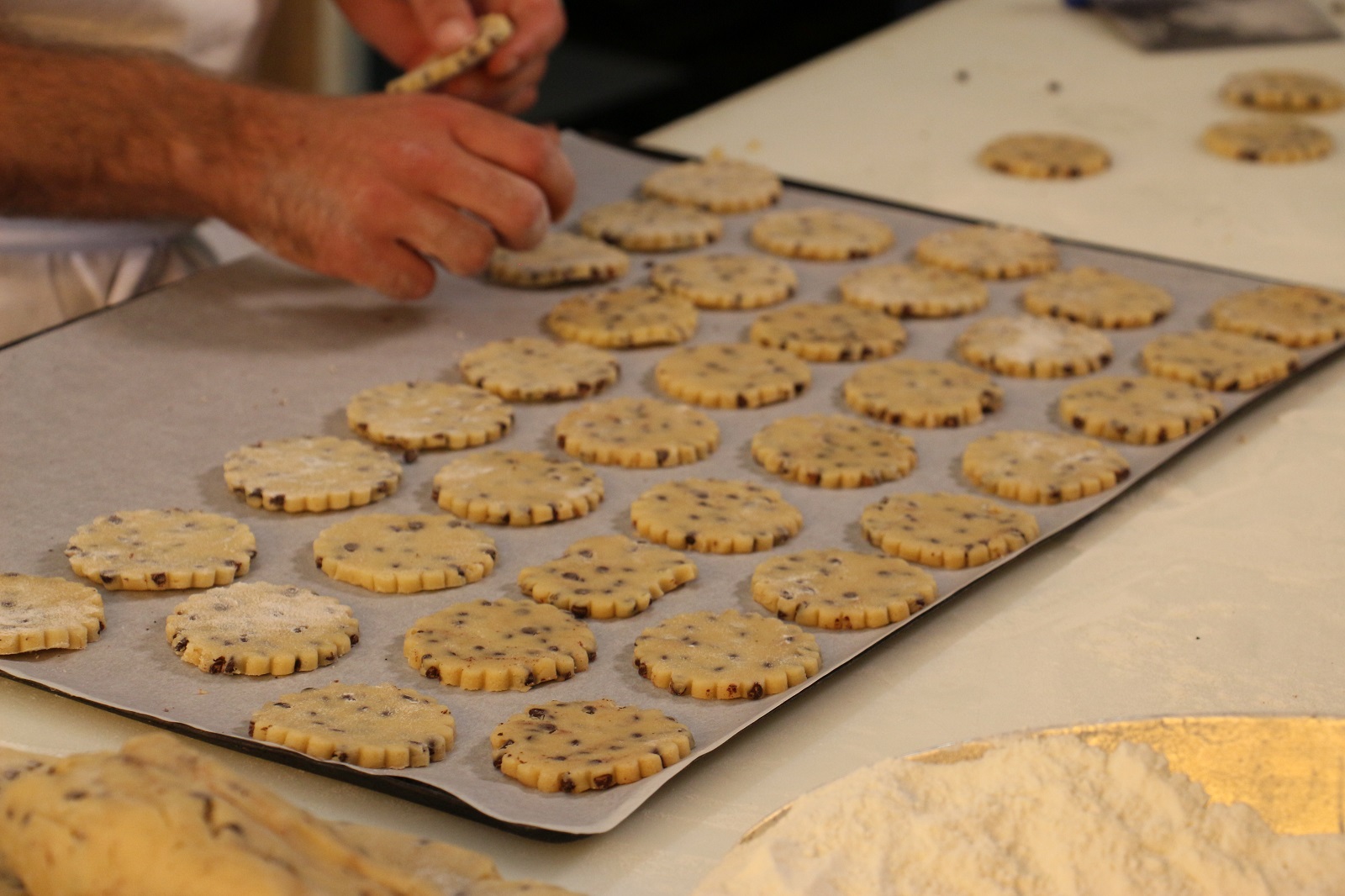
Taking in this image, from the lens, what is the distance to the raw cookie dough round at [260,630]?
1227mm

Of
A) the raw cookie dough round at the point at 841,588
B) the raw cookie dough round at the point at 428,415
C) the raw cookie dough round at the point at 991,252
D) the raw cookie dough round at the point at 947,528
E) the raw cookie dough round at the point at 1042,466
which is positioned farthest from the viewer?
the raw cookie dough round at the point at 991,252

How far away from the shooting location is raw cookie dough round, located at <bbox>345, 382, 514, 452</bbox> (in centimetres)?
166

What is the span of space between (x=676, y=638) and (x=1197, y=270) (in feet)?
3.95

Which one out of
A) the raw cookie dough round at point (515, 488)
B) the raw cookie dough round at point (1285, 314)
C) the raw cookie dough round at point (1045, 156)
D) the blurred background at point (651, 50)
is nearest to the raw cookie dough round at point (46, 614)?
the raw cookie dough round at point (515, 488)

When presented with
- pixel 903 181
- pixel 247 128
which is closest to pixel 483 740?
pixel 247 128

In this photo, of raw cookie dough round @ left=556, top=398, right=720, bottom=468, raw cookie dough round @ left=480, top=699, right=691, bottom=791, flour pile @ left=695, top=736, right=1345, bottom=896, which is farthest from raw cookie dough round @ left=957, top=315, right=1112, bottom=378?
flour pile @ left=695, top=736, right=1345, bottom=896

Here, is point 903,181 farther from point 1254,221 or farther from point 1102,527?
point 1102,527

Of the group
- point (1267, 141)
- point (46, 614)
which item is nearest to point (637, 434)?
point (46, 614)

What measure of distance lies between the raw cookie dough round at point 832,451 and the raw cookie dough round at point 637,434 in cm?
7

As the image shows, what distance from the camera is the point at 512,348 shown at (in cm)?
189

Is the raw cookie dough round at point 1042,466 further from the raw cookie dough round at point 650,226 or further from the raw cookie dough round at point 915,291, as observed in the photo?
the raw cookie dough round at point 650,226

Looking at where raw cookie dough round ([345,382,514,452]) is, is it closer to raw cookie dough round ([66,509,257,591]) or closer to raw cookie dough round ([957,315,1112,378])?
raw cookie dough round ([66,509,257,591])

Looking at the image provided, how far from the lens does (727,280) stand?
6.84 ft

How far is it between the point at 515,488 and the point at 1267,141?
170 cm
